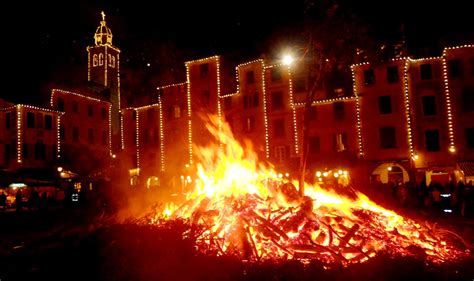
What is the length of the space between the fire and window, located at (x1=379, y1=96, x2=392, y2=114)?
81.2ft

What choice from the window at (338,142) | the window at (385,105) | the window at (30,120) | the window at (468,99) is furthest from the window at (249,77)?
the window at (30,120)

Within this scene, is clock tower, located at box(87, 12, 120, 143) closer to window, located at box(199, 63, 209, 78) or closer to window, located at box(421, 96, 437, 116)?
window, located at box(199, 63, 209, 78)

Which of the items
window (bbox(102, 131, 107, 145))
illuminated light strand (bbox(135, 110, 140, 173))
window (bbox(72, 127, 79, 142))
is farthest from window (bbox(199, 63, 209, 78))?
window (bbox(72, 127, 79, 142))

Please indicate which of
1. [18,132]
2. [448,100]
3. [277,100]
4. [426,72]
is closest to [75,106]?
[18,132]

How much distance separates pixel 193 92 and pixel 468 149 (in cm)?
2673

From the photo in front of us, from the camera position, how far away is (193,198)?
542 inches

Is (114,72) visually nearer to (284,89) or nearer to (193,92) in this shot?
(193,92)

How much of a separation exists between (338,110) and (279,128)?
5.76 metres

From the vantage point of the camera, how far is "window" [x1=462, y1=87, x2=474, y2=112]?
112 ft

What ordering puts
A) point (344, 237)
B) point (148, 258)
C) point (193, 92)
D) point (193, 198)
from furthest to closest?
point (193, 92) < point (193, 198) < point (344, 237) < point (148, 258)

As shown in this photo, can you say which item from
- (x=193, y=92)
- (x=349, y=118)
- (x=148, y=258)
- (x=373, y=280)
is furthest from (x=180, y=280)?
(x=193, y=92)

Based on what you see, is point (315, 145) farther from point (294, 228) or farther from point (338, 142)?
point (294, 228)

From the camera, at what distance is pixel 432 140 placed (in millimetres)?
35188

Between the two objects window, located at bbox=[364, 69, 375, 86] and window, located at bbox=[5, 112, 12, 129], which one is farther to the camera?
window, located at bbox=[5, 112, 12, 129]
